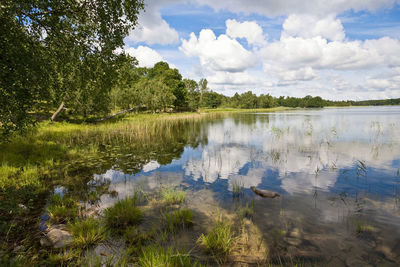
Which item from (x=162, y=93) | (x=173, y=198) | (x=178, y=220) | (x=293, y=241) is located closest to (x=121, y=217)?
(x=178, y=220)

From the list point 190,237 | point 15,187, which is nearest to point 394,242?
point 190,237

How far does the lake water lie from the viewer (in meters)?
5.41

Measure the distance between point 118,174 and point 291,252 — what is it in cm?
970

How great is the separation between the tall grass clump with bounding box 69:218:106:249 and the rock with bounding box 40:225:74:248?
151 millimetres

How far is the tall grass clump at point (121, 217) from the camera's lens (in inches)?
236

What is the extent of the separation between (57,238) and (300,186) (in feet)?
32.6

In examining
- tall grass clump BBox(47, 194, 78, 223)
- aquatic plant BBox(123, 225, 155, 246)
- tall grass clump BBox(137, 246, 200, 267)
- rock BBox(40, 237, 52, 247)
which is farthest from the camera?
tall grass clump BBox(47, 194, 78, 223)

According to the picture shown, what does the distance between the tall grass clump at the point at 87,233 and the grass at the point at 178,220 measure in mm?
1884

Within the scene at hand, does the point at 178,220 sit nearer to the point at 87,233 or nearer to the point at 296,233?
the point at 87,233

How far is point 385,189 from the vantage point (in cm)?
891

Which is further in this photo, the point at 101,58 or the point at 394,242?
the point at 101,58

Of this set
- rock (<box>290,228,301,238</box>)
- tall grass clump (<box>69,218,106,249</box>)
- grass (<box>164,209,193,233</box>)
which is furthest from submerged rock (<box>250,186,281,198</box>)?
tall grass clump (<box>69,218,106,249</box>)

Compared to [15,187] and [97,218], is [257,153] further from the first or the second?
[15,187]

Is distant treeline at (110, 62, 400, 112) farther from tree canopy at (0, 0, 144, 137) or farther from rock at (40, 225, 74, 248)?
rock at (40, 225, 74, 248)
